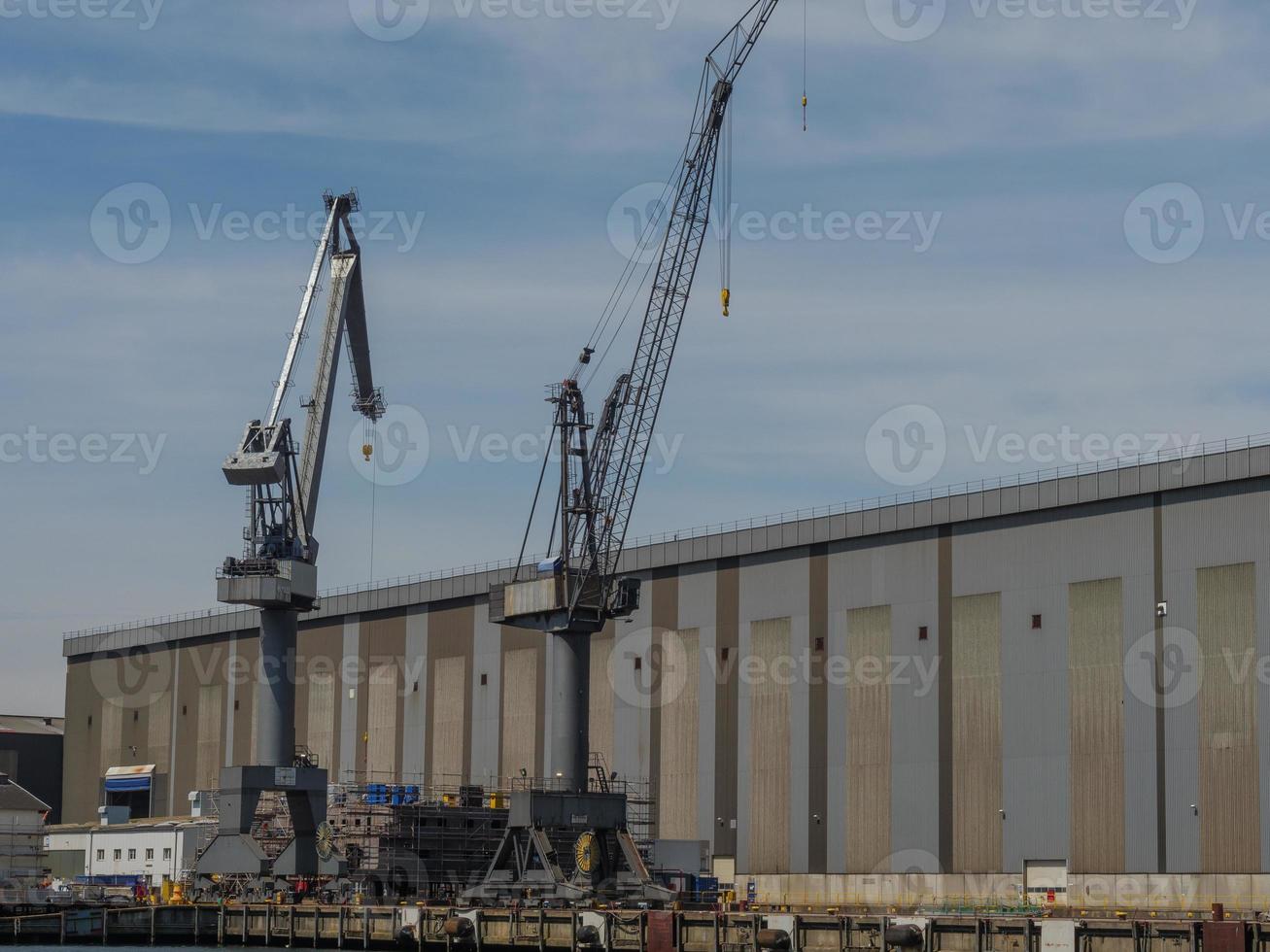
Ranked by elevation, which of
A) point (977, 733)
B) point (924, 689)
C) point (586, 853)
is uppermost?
point (924, 689)

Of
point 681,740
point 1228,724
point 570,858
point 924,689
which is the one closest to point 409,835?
point 570,858

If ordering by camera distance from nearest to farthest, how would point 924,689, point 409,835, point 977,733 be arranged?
1. point 977,733
2. point 409,835
3. point 924,689

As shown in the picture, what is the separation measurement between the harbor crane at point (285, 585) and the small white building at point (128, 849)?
17896 mm

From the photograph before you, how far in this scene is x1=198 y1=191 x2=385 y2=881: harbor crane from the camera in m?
92.0

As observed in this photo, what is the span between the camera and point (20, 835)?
96.8m

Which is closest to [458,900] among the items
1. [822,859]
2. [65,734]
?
[822,859]

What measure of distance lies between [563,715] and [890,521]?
21.5 m

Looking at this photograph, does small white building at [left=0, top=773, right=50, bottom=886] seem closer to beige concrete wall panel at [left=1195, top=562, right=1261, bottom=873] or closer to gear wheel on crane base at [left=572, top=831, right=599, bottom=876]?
gear wheel on crane base at [left=572, top=831, right=599, bottom=876]

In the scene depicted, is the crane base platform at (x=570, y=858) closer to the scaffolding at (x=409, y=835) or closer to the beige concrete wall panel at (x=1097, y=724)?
the scaffolding at (x=409, y=835)

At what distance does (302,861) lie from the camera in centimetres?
9138

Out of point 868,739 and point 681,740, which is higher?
point 868,739

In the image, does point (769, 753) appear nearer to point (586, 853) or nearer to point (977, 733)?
point (977, 733)

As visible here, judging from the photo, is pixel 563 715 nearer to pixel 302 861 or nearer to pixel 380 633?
pixel 302 861

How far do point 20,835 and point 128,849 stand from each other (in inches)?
1066
